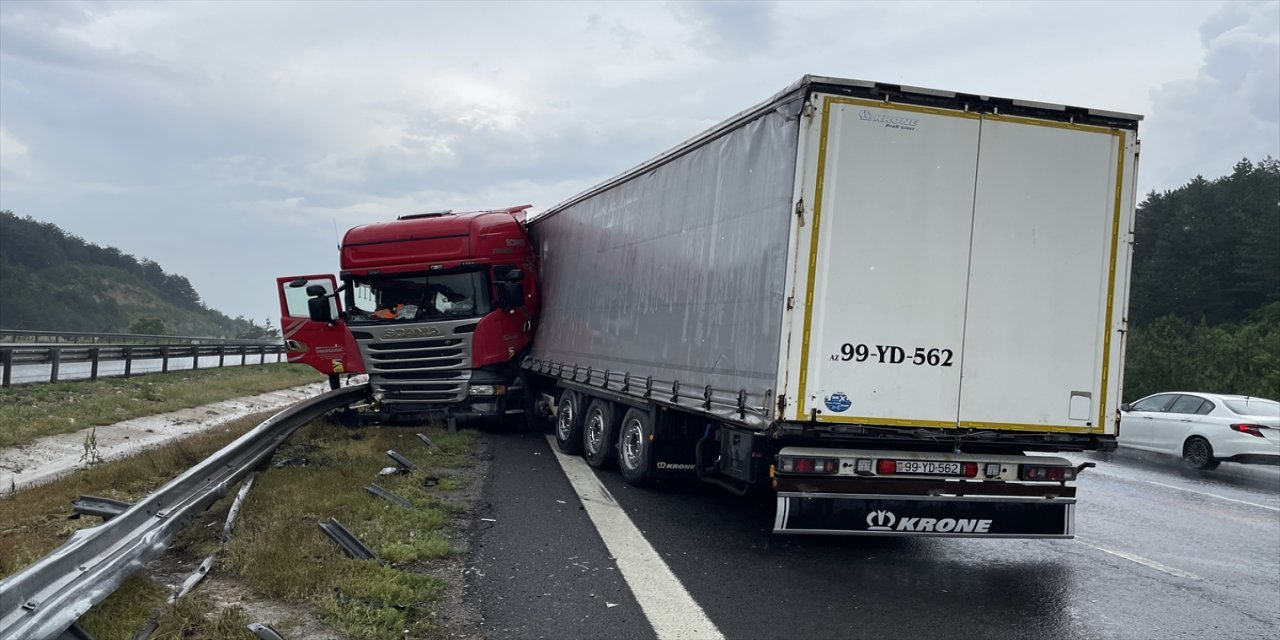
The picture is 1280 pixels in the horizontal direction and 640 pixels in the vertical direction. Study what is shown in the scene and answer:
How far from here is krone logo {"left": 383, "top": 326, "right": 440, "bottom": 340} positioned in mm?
14062

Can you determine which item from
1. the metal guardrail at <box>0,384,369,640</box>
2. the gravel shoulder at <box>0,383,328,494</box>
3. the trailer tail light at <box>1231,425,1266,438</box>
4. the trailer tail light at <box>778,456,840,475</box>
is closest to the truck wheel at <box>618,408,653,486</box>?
the trailer tail light at <box>778,456,840,475</box>

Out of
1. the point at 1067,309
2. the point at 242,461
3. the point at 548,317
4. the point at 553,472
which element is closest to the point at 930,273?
the point at 1067,309

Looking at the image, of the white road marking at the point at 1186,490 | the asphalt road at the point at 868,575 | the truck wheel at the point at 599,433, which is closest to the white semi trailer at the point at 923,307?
the asphalt road at the point at 868,575

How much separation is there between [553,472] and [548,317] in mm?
4074

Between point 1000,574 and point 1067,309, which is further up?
point 1067,309

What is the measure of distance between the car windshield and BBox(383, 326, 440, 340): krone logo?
39.1 ft

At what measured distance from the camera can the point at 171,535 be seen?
607cm

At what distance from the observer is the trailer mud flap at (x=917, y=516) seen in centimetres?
653

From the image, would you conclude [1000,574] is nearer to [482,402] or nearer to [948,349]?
[948,349]

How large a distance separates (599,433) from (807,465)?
4794 millimetres

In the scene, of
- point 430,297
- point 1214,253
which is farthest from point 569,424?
point 1214,253

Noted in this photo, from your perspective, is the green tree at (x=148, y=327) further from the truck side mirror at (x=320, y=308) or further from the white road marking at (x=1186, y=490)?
the white road marking at (x=1186, y=490)

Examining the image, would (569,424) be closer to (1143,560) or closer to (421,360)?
(421,360)

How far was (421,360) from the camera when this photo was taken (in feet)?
46.7
